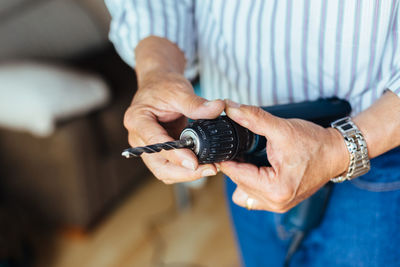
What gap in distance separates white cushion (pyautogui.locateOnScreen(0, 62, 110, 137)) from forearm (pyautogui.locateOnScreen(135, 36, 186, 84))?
795 millimetres

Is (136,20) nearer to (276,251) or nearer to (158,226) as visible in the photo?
(276,251)

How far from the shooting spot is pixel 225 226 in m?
1.69

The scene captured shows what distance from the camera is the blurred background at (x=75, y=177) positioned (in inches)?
54.1

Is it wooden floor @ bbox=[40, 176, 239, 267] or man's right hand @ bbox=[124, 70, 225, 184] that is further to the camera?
wooden floor @ bbox=[40, 176, 239, 267]

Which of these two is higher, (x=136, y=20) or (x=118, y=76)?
(x=136, y=20)

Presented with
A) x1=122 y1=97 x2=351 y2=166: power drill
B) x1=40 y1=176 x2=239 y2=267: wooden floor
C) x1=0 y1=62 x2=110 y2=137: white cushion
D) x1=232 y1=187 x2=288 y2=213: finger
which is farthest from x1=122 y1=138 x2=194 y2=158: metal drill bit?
x1=40 y1=176 x2=239 y2=267: wooden floor

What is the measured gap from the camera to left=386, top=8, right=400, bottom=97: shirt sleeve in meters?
0.52

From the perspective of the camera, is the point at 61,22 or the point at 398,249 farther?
the point at 61,22

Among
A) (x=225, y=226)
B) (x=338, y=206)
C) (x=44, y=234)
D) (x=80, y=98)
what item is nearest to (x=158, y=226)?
(x=225, y=226)

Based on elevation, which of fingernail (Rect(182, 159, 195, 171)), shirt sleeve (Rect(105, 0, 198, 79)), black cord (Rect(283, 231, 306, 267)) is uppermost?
shirt sleeve (Rect(105, 0, 198, 79))

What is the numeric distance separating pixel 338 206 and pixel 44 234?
4.25 feet

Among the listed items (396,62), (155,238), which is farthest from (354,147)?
(155,238)

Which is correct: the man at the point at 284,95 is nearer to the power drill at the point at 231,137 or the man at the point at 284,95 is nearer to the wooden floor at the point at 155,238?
the power drill at the point at 231,137

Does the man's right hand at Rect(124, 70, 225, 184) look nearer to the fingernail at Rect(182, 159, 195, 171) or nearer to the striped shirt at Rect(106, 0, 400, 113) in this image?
the fingernail at Rect(182, 159, 195, 171)
